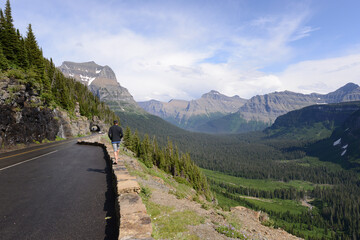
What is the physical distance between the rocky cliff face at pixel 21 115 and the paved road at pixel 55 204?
44.6ft

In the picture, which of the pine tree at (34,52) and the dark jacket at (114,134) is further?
the pine tree at (34,52)

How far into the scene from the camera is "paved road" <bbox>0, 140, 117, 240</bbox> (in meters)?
5.58

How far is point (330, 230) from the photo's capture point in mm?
120062

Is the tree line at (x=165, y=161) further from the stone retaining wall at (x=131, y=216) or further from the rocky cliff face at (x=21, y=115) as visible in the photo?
the stone retaining wall at (x=131, y=216)

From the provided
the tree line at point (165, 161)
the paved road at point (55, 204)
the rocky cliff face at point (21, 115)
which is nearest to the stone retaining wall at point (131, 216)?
the paved road at point (55, 204)

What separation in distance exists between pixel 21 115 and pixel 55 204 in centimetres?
2516

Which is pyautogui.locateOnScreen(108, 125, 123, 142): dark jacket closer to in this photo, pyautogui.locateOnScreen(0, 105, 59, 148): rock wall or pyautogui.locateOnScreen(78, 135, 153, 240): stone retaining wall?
pyautogui.locateOnScreen(78, 135, 153, 240): stone retaining wall

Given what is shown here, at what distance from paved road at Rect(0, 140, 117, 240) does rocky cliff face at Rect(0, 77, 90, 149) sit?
1358cm

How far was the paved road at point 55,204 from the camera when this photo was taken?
18.3 ft

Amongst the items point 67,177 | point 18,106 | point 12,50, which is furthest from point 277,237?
point 12,50

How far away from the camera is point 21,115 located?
81.0 feet

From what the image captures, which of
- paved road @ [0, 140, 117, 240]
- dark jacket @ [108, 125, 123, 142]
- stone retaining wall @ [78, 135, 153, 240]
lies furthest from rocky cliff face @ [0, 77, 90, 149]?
stone retaining wall @ [78, 135, 153, 240]

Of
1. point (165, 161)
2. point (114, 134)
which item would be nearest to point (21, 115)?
point (114, 134)

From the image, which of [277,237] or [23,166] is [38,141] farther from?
[277,237]
